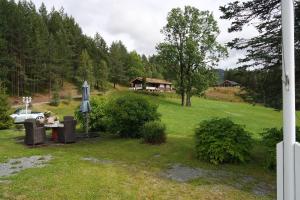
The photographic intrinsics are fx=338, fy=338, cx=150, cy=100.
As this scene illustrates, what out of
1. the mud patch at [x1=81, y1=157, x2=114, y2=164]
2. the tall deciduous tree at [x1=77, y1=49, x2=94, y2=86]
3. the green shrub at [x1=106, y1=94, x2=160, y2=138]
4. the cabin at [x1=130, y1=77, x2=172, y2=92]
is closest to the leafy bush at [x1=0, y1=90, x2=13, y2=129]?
the green shrub at [x1=106, y1=94, x2=160, y2=138]

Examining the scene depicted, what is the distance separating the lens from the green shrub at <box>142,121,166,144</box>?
12.1m

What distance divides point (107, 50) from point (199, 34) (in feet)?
111

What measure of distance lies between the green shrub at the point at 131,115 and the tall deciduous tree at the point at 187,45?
27322 mm

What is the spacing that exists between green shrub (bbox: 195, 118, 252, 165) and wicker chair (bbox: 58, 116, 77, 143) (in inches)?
213

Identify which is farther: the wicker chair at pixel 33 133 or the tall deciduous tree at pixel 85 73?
the tall deciduous tree at pixel 85 73

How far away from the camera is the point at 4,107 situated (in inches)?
799

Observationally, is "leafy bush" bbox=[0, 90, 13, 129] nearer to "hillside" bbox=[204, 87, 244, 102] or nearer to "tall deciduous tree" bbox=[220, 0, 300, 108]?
"tall deciduous tree" bbox=[220, 0, 300, 108]

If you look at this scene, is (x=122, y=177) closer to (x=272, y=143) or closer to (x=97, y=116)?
(x=272, y=143)

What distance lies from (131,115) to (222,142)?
5082mm

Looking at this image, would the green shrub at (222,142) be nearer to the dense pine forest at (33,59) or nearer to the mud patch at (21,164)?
the mud patch at (21,164)

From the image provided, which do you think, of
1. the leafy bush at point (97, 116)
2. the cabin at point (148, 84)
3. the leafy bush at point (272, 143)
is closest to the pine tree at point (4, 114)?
the leafy bush at point (97, 116)

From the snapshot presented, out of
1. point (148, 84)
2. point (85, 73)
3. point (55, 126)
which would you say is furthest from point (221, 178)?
point (148, 84)

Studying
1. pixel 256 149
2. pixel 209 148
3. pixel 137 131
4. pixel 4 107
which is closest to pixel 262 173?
pixel 209 148

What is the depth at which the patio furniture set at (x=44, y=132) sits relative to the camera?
12430mm
